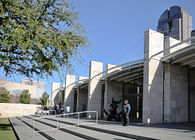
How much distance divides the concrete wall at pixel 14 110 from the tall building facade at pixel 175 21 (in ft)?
325

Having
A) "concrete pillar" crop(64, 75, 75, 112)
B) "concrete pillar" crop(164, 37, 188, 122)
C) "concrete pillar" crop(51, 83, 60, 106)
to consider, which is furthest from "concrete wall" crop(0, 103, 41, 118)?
"concrete pillar" crop(164, 37, 188, 122)

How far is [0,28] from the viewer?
7605 millimetres

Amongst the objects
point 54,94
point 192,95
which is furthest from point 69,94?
point 192,95

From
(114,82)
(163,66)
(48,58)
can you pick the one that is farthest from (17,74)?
(114,82)

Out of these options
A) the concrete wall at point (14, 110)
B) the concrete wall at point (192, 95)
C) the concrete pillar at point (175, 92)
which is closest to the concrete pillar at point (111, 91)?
the concrete pillar at point (175, 92)

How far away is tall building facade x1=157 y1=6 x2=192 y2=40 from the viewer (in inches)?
4638

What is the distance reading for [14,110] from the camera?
3459 centimetres

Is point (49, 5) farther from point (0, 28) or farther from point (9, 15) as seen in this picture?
point (0, 28)

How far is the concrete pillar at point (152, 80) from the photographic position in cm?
1698

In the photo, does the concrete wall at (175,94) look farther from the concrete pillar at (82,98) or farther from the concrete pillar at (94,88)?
the concrete pillar at (82,98)

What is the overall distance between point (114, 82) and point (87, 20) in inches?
762

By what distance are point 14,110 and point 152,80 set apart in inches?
1047

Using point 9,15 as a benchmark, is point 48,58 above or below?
below

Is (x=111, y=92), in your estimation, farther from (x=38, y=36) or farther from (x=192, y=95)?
(x=38, y=36)
